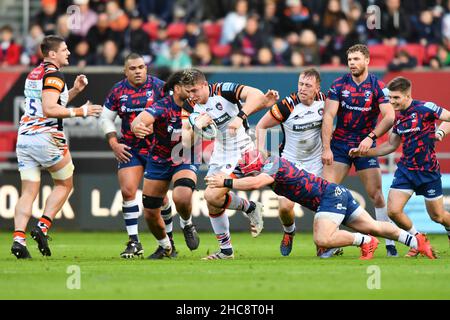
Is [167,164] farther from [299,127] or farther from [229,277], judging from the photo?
[229,277]

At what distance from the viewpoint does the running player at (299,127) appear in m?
14.1

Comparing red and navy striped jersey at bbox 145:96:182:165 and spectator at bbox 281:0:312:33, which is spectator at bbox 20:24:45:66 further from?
red and navy striped jersey at bbox 145:96:182:165

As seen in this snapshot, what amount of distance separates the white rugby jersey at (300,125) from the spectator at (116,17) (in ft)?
31.5

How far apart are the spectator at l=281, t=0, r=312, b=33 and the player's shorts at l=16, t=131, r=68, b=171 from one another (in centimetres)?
1083

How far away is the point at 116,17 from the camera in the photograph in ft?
77.3

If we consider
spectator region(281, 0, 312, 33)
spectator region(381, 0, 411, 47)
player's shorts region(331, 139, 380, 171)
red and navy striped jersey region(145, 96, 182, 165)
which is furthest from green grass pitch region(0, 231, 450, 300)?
spectator region(281, 0, 312, 33)

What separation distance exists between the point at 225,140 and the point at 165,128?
0.78 metres

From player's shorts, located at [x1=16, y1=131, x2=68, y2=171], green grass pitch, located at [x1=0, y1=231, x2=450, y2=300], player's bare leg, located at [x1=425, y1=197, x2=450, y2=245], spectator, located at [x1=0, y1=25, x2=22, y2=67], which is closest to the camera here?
green grass pitch, located at [x1=0, y1=231, x2=450, y2=300]

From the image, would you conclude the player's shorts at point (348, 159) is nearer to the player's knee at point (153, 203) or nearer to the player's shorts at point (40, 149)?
the player's knee at point (153, 203)

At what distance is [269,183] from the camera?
12.2 m

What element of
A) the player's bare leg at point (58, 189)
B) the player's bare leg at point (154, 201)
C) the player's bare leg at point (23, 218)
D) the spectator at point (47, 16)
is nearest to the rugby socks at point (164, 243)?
the player's bare leg at point (154, 201)

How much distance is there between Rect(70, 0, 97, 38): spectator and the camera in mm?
23484
